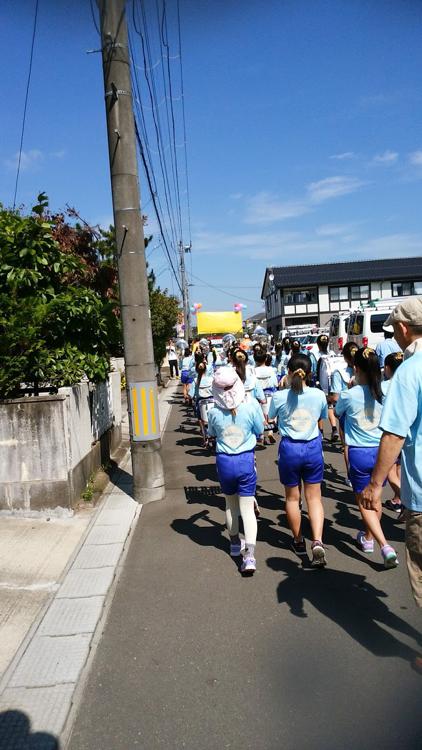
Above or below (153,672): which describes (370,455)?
above

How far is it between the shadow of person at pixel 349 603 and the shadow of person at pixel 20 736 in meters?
1.79

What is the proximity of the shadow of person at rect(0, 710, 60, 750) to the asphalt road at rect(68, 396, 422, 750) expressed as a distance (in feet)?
0.42

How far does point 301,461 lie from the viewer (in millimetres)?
4633

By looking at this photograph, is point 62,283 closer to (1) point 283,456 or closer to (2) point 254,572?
(1) point 283,456

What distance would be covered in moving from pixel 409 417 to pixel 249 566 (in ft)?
7.73

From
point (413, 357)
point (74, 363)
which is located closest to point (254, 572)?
point (413, 357)

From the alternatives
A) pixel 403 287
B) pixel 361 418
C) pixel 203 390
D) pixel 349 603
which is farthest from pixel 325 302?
pixel 349 603

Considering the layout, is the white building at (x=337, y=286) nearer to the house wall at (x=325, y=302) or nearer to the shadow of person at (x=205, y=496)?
the house wall at (x=325, y=302)

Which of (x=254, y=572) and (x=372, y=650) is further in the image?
(x=254, y=572)

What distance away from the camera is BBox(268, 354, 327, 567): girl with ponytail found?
183 inches

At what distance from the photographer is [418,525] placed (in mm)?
2779

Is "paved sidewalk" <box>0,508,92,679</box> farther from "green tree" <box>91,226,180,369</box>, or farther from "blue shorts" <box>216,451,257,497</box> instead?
"green tree" <box>91,226,180,369</box>

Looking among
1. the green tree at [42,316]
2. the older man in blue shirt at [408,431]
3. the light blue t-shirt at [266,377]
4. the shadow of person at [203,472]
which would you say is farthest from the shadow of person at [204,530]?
the light blue t-shirt at [266,377]

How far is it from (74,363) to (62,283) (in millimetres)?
1205
